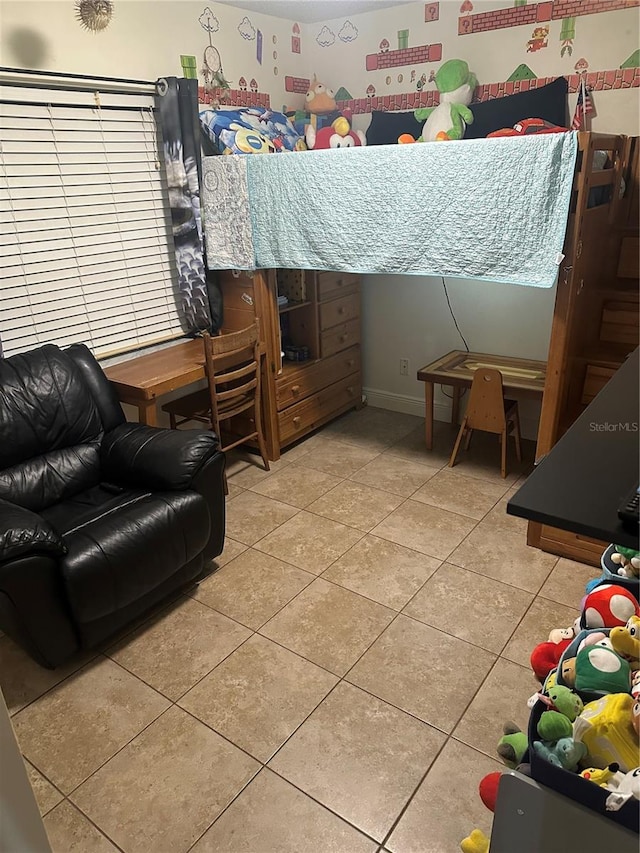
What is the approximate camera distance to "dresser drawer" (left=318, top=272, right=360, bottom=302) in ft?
11.5

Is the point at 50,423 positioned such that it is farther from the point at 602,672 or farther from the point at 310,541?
the point at 602,672

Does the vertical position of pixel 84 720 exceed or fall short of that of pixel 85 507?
it falls short

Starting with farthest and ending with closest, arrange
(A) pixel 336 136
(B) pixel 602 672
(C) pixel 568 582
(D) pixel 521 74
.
→ 1. (A) pixel 336 136
2. (D) pixel 521 74
3. (C) pixel 568 582
4. (B) pixel 602 672

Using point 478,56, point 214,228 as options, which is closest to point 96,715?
point 214,228

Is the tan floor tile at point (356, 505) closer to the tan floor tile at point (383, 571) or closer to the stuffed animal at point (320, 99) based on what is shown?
the tan floor tile at point (383, 571)

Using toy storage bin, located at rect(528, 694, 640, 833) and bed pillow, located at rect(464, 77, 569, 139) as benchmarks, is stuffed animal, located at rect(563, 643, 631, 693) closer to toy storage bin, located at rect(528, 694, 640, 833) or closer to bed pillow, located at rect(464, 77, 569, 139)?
toy storage bin, located at rect(528, 694, 640, 833)

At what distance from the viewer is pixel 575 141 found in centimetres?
215

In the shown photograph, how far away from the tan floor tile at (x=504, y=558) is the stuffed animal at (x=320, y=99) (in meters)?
2.70

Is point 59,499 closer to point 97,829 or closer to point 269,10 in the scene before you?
point 97,829

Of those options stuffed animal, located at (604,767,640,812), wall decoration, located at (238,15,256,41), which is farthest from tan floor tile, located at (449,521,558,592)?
wall decoration, located at (238,15,256,41)

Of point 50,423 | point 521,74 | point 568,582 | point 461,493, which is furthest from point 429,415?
point 50,423

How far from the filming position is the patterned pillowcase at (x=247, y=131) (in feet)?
9.95

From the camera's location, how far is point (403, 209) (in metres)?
2.61

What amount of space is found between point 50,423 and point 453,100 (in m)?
2.61
